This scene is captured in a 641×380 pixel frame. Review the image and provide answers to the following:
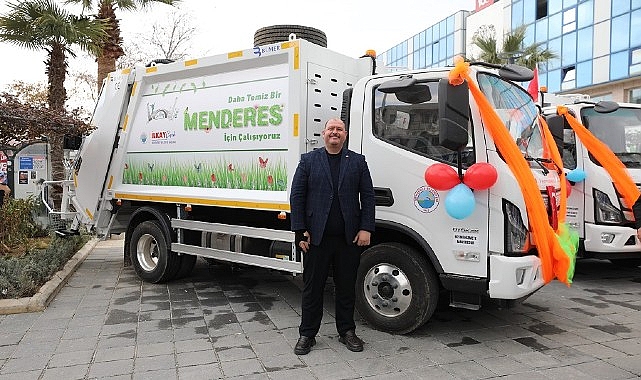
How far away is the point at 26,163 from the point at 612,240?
12.8m

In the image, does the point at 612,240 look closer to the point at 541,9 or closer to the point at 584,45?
the point at 584,45

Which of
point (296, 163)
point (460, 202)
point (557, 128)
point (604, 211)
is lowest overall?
point (604, 211)

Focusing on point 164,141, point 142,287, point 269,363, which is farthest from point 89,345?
point 164,141

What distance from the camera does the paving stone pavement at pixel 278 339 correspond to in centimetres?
398

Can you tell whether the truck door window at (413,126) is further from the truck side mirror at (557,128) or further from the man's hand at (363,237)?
the truck side mirror at (557,128)

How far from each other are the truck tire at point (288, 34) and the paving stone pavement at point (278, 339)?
2.93m

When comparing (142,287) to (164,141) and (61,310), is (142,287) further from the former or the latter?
(164,141)

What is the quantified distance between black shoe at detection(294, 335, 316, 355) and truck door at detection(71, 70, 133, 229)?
4253 millimetres

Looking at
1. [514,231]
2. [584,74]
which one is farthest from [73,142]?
[584,74]

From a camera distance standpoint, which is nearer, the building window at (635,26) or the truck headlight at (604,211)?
the truck headlight at (604,211)

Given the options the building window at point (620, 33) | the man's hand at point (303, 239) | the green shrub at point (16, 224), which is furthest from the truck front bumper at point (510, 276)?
the building window at point (620, 33)

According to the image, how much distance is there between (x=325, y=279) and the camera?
4.47 meters

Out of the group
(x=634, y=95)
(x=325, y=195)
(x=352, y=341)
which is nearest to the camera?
(x=325, y=195)

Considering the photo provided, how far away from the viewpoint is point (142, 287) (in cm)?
679
